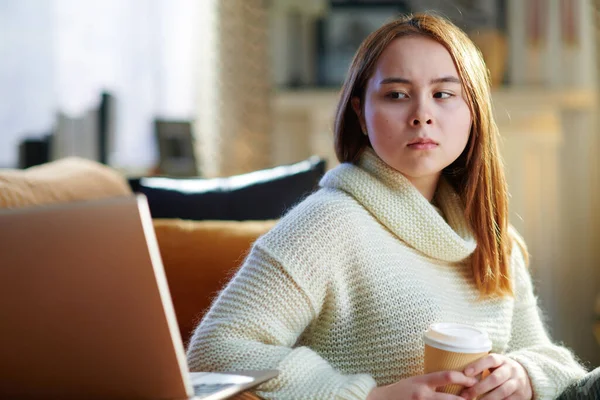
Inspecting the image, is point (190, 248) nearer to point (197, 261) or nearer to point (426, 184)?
point (197, 261)

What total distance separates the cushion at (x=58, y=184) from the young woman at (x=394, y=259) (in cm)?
57

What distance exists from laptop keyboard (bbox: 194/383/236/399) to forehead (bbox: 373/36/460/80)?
56 centimetres

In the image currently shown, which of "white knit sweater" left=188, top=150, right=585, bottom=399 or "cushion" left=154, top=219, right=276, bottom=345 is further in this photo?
"cushion" left=154, top=219, right=276, bottom=345

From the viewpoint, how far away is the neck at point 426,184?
1323 millimetres

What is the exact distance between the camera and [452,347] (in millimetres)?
985

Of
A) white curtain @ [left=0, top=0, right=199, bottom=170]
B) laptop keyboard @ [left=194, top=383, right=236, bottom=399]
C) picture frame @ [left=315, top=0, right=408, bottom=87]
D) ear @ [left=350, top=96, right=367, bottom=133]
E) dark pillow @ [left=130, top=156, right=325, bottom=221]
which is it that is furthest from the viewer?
picture frame @ [left=315, top=0, right=408, bottom=87]

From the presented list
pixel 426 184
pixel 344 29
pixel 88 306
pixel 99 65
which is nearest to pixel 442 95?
pixel 426 184

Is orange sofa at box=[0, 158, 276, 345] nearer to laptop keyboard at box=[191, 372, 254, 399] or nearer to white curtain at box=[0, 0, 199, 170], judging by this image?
laptop keyboard at box=[191, 372, 254, 399]

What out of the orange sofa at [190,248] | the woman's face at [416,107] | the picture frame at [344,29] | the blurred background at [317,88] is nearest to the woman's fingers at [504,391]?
the woman's face at [416,107]

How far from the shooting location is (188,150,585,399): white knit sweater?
3.57 feet

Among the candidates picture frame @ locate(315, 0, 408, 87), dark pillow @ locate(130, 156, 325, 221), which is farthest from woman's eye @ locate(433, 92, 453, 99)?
picture frame @ locate(315, 0, 408, 87)

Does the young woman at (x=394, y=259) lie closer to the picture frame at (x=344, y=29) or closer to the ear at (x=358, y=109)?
the ear at (x=358, y=109)

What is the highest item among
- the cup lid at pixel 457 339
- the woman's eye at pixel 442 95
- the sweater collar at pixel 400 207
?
the woman's eye at pixel 442 95

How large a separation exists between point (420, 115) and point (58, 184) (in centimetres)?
83
